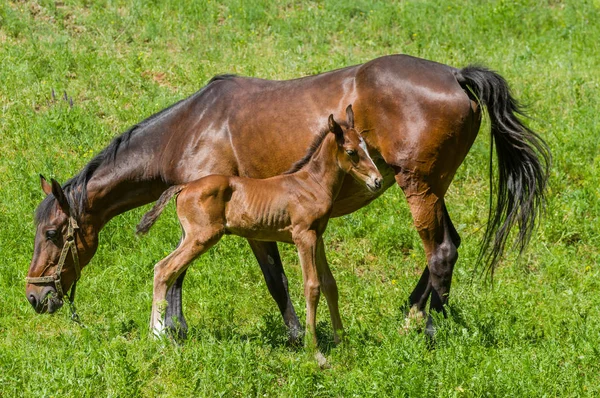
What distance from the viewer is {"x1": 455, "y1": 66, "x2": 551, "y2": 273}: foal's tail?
6410 millimetres

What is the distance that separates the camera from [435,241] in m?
6.43

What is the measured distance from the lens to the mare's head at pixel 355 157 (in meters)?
5.66

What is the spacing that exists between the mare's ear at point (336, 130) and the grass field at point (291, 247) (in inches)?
54.3

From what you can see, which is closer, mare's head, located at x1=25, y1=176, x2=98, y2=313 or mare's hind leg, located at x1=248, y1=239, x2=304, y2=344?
mare's head, located at x1=25, y1=176, x2=98, y2=313

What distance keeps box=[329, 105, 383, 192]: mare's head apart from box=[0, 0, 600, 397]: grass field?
1134 millimetres

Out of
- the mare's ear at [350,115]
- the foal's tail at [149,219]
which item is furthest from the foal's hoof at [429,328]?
the foal's tail at [149,219]

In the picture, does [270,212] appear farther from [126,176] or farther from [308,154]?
[126,176]

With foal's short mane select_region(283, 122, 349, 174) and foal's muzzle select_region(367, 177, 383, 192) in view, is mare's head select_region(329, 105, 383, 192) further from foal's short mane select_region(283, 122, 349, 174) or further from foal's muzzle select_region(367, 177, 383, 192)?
foal's short mane select_region(283, 122, 349, 174)

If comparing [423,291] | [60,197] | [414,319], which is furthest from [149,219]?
[423,291]

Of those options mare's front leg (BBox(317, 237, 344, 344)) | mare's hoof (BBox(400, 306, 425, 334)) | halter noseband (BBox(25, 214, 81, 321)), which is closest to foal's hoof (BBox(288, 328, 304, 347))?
mare's front leg (BBox(317, 237, 344, 344))

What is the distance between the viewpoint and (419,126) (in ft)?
Answer: 20.7

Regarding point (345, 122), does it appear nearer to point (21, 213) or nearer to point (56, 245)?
point (56, 245)

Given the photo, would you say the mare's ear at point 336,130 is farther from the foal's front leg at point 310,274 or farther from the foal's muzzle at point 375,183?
the foal's front leg at point 310,274

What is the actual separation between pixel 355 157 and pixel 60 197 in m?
2.49
